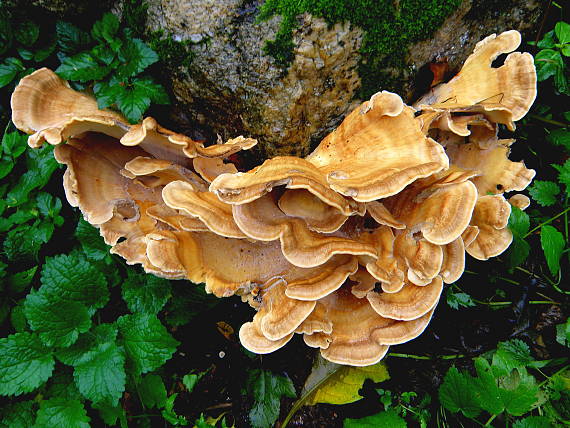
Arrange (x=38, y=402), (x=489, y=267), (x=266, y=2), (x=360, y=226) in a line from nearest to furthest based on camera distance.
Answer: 1. (x=266, y=2)
2. (x=360, y=226)
3. (x=38, y=402)
4. (x=489, y=267)

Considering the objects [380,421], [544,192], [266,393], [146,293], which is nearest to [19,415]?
[146,293]

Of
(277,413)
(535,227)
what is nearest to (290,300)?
(277,413)

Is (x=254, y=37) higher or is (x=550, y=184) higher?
(x=254, y=37)

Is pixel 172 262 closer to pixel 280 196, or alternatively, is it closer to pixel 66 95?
pixel 280 196

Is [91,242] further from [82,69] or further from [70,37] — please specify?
[70,37]

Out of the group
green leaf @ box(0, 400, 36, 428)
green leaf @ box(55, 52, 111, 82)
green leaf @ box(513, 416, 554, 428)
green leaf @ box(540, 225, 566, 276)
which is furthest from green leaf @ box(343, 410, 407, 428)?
green leaf @ box(55, 52, 111, 82)

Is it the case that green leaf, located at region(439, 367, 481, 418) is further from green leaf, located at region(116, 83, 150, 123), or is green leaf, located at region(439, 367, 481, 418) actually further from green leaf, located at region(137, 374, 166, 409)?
green leaf, located at region(116, 83, 150, 123)
